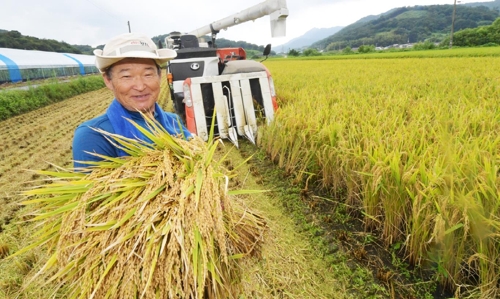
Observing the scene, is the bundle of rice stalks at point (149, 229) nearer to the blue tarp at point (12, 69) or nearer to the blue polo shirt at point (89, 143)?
the blue polo shirt at point (89, 143)

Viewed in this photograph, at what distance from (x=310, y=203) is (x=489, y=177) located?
1.39 metres

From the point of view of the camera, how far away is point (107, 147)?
55.3 inches

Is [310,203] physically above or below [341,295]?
above

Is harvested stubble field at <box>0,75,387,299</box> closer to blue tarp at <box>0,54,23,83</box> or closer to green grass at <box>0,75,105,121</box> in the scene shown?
green grass at <box>0,75,105,121</box>

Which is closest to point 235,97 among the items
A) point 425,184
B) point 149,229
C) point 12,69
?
point 425,184

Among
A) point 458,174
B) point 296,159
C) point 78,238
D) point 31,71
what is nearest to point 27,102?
point 296,159

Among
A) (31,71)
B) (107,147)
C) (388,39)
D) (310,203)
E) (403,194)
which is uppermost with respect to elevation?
(388,39)

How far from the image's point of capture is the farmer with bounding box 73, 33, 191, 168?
135 centimetres

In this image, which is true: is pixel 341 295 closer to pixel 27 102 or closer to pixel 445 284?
pixel 445 284

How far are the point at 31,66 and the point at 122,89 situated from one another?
2519 centimetres

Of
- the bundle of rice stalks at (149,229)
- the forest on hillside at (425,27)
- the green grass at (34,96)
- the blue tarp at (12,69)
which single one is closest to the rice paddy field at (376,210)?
the bundle of rice stalks at (149,229)

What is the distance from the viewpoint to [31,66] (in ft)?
66.7

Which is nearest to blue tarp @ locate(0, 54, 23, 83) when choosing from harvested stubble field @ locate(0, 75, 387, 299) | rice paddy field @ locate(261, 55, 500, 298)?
harvested stubble field @ locate(0, 75, 387, 299)

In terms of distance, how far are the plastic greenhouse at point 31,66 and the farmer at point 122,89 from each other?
22.3m
